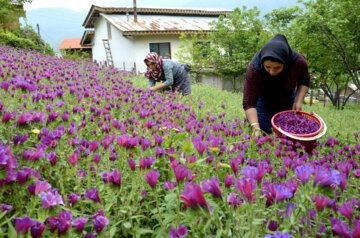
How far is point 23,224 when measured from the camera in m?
0.84

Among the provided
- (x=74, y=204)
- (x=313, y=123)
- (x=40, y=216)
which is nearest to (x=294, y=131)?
(x=313, y=123)

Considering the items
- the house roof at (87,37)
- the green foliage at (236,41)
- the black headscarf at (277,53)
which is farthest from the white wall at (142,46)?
the black headscarf at (277,53)

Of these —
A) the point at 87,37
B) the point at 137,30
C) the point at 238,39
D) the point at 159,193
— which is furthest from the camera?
the point at 87,37

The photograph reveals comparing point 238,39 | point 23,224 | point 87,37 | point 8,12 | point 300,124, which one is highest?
point 8,12

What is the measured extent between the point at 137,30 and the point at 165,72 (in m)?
12.8

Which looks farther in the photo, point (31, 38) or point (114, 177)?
point (31, 38)

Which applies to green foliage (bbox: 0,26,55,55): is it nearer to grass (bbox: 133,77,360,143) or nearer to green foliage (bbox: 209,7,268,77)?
grass (bbox: 133,77,360,143)

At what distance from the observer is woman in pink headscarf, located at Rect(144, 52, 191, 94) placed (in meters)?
5.16

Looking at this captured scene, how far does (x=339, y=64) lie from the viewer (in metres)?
12.5

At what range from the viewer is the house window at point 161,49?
19.0m

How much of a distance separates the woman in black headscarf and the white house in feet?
45.3

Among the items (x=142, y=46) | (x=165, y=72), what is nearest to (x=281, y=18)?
(x=142, y=46)

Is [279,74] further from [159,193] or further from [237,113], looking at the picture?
[159,193]

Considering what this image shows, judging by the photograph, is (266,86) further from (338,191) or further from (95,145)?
(95,145)
